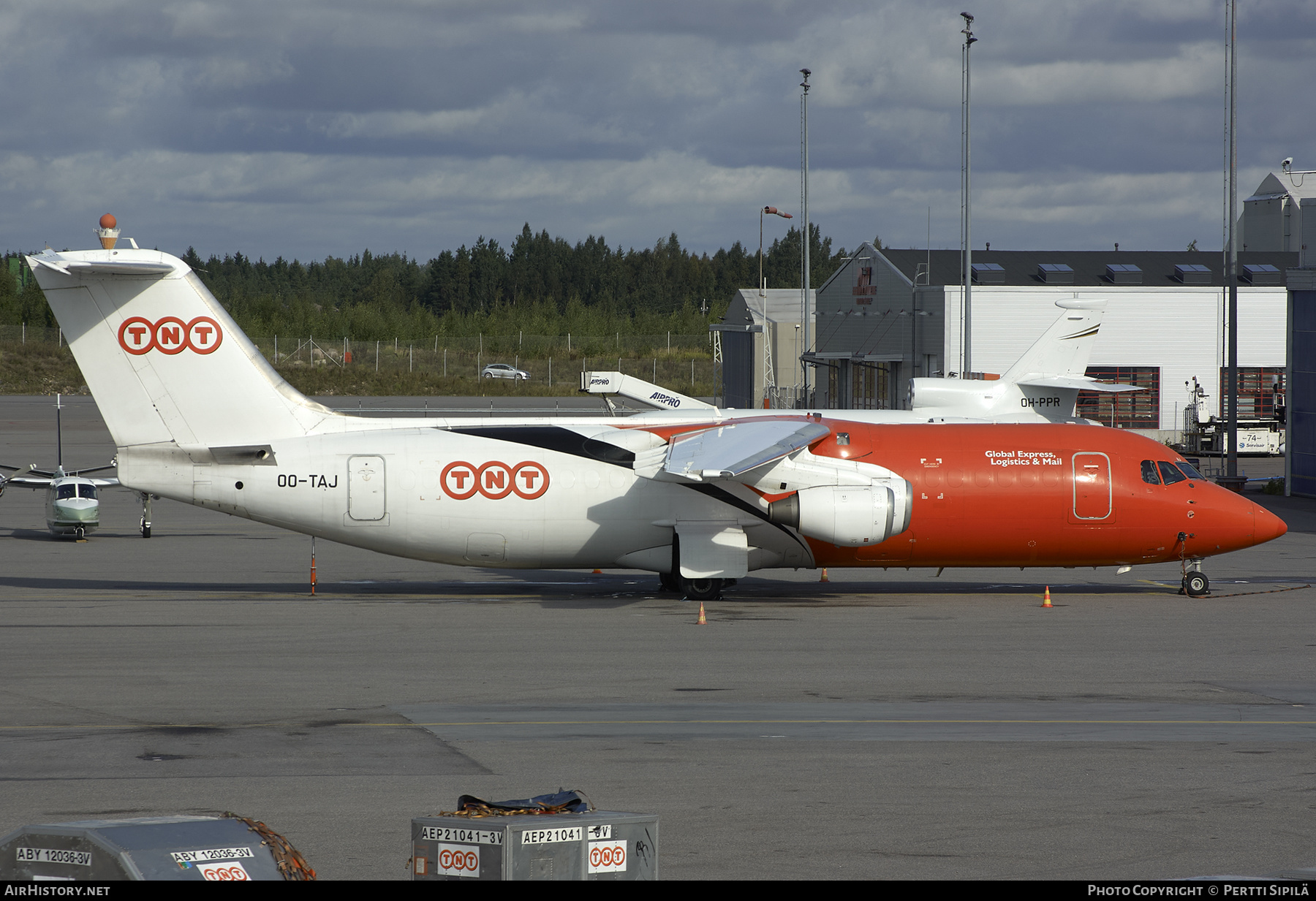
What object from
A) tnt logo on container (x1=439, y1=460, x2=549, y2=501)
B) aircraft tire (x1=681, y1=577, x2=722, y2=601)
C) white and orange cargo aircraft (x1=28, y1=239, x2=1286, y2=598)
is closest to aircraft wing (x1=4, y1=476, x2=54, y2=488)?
white and orange cargo aircraft (x1=28, y1=239, x2=1286, y2=598)

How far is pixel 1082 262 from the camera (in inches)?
2457

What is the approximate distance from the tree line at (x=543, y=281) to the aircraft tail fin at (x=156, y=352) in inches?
4001

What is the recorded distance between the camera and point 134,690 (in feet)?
52.0

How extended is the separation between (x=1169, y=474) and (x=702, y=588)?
9.13 metres

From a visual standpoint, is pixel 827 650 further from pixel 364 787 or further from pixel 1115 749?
pixel 364 787

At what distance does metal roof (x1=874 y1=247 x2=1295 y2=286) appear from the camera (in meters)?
59.5

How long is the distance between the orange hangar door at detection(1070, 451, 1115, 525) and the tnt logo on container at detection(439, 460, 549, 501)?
31.8ft

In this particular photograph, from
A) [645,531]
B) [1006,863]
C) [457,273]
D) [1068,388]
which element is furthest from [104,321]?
[457,273]

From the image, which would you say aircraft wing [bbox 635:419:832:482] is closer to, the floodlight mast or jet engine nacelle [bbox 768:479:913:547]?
jet engine nacelle [bbox 768:479:913:547]

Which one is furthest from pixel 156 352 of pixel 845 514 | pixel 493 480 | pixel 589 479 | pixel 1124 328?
pixel 1124 328

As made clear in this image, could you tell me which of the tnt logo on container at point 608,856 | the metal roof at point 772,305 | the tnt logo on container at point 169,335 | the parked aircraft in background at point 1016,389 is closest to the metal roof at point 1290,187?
the metal roof at point 772,305

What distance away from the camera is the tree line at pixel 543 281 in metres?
129
